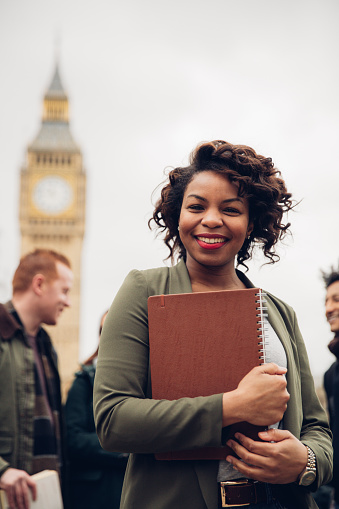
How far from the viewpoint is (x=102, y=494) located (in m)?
3.78

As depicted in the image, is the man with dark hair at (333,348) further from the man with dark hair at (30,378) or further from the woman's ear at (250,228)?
the woman's ear at (250,228)

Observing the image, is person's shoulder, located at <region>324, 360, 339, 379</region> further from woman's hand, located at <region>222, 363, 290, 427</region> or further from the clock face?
the clock face

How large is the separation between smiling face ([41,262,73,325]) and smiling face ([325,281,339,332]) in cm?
146

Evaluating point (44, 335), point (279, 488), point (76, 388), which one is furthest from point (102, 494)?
point (279, 488)

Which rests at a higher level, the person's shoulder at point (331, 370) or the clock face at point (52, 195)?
the clock face at point (52, 195)

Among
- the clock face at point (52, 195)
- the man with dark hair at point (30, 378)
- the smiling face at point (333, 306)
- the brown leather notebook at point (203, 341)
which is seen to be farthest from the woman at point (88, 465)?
the clock face at point (52, 195)

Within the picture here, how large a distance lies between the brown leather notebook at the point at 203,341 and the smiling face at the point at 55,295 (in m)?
2.24

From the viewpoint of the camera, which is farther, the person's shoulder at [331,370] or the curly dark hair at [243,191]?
the person's shoulder at [331,370]

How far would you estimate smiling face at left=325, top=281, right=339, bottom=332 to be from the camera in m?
3.65

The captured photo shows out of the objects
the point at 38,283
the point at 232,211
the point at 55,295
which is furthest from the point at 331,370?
the point at 232,211

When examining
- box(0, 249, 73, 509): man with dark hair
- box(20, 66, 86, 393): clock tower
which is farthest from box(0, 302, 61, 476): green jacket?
box(20, 66, 86, 393): clock tower

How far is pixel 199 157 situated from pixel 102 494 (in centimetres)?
260

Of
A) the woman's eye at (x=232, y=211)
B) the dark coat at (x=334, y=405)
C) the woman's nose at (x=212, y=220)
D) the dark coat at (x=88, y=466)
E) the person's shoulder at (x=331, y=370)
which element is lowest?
the dark coat at (x=88, y=466)

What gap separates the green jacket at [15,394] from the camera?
301cm
